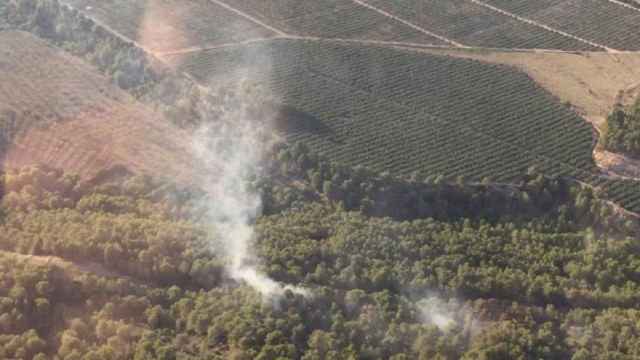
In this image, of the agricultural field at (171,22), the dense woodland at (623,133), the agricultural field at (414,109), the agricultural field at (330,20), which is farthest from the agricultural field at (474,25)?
the agricultural field at (171,22)

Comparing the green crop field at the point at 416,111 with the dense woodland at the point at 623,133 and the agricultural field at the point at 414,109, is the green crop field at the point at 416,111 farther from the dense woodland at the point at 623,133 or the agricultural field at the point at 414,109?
the dense woodland at the point at 623,133

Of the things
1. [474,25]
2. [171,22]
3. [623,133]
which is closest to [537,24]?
[474,25]

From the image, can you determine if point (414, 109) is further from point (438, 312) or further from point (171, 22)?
point (171, 22)

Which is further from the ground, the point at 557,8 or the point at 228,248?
the point at 557,8

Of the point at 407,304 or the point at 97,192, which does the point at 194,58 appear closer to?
the point at 97,192

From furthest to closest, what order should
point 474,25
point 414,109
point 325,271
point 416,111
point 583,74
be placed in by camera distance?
point 474,25 < point 583,74 < point 414,109 < point 416,111 < point 325,271

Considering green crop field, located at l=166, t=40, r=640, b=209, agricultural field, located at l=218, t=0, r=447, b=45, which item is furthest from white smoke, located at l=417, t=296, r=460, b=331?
agricultural field, located at l=218, t=0, r=447, b=45

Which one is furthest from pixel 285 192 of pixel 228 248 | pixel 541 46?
pixel 541 46
